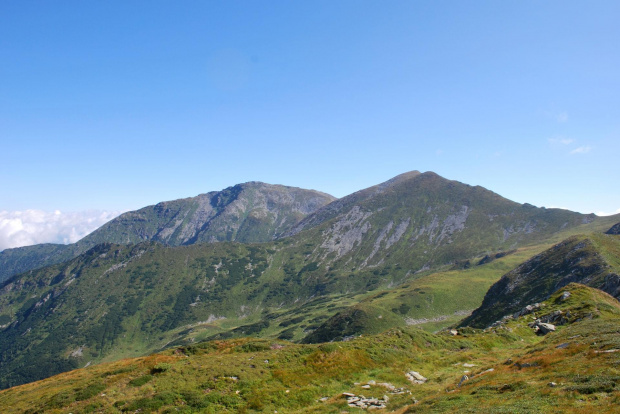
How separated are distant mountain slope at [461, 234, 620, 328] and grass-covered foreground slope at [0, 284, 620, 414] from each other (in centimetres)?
6622

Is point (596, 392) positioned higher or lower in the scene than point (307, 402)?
higher

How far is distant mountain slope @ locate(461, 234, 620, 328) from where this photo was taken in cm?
10656

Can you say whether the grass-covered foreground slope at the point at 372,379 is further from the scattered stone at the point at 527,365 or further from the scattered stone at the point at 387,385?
the scattered stone at the point at 387,385

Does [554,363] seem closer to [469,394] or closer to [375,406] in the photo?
[469,394]

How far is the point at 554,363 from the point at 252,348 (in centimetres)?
3682

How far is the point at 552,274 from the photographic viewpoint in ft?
402

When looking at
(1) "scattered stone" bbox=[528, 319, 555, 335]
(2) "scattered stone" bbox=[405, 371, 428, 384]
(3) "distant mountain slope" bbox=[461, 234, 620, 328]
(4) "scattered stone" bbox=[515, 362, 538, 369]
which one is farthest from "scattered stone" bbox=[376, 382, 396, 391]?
(3) "distant mountain slope" bbox=[461, 234, 620, 328]

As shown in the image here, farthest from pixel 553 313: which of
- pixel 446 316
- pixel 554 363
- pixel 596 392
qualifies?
pixel 446 316

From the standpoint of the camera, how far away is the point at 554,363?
26078mm

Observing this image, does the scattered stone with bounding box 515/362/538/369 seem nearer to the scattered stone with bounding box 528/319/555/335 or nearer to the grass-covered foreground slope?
the grass-covered foreground slope

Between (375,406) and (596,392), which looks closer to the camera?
(596,392)

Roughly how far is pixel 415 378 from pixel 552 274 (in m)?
117

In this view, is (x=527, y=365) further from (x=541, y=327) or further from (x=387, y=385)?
(x=541, y=327)

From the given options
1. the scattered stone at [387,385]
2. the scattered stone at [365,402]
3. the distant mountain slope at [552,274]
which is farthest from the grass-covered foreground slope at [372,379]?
the distant mountain slope at [552,274]
